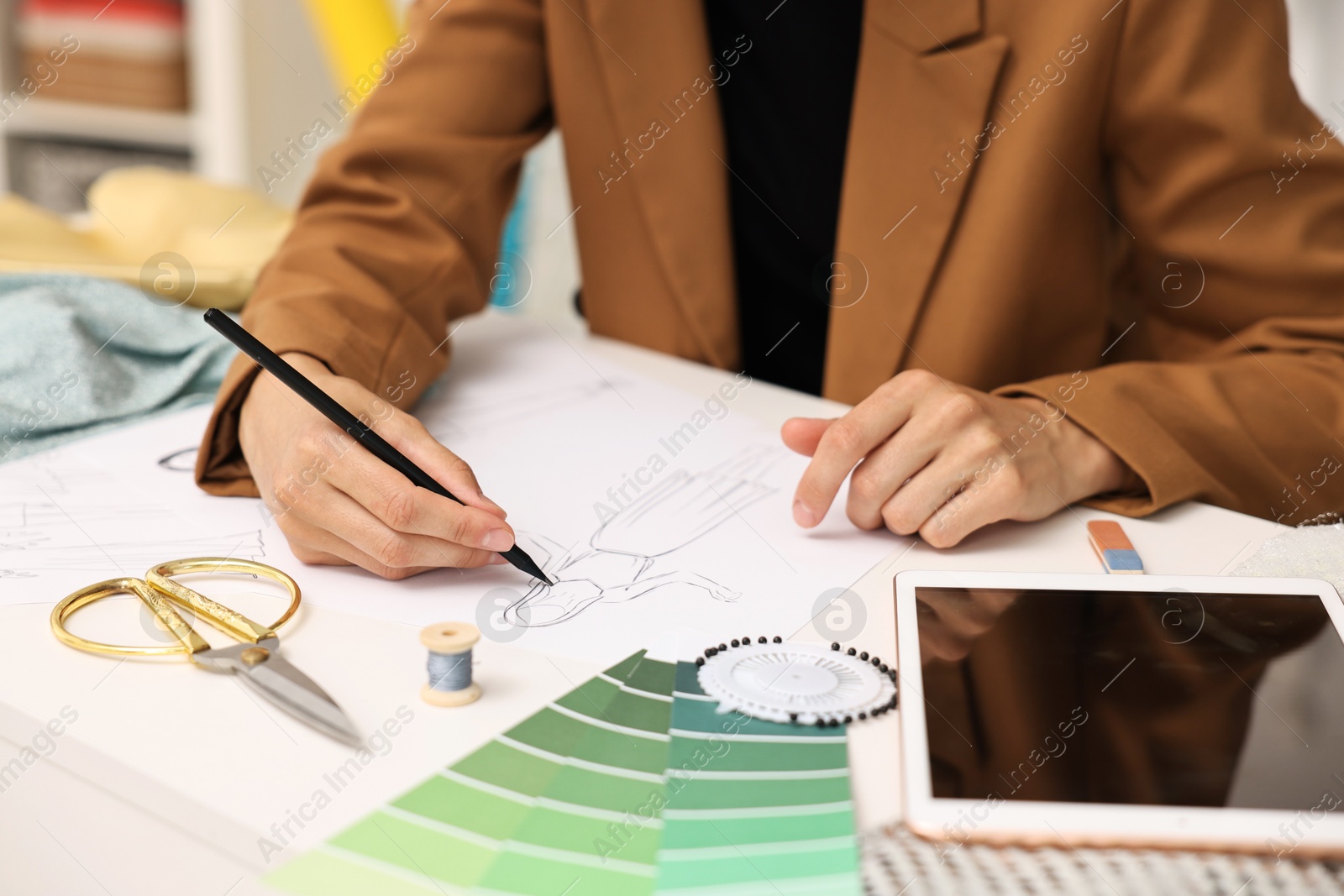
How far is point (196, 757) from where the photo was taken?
1.59 ft

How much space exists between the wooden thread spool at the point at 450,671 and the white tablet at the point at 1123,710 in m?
0.21

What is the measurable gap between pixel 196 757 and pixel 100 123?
7.87 ft

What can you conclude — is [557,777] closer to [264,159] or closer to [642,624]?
[642,624]

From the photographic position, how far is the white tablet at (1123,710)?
423mm

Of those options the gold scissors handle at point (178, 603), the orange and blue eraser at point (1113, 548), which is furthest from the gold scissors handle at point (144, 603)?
the orange and blue eraser at point (1113, 548)

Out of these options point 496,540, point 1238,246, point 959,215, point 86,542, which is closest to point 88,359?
point 86,542

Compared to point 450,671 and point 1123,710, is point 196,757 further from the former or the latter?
point 1123,710

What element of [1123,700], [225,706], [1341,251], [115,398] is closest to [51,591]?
[225,706]

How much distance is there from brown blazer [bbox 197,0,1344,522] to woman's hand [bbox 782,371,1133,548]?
8 cm

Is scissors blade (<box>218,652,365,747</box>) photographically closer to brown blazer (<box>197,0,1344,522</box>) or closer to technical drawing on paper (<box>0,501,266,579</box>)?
technical drawing on paper (<box>0,501,266,579</box>)

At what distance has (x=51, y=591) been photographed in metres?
0.62

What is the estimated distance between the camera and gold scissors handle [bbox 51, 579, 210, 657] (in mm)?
553

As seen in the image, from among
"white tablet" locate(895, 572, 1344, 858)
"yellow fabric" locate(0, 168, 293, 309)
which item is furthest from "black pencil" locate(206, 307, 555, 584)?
"yellow fabric" locate(0, 168, 293, 309)

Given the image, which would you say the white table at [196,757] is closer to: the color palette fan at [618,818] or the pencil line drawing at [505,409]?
the color palette fan at [618,818]
